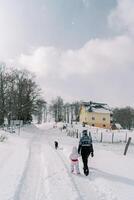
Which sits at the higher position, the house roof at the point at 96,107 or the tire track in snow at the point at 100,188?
the house roof at the point at 96,107

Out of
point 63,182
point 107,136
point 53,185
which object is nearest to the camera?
point 53,185

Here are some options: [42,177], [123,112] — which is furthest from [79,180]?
[123,112]

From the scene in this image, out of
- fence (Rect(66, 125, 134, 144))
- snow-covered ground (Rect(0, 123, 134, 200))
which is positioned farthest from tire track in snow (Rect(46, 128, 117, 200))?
fence (Rect(66, 125, 134, 144))

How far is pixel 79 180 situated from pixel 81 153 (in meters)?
2.50

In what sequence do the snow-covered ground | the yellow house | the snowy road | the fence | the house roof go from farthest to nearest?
the house roof
the yellow house
the fence
the snow-covered ground
the snowy road

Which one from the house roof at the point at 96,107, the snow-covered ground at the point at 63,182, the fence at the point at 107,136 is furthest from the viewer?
the house roof at the point at 96,107

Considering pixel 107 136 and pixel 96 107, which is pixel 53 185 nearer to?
pixel 107 136

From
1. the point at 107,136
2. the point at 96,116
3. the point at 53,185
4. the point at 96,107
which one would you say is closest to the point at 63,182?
the point at 53,185

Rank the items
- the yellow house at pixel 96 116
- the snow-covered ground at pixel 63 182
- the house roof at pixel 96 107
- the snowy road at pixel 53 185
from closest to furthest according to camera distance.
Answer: the snowy road at pixel 53 185 < the snow-covered ground at pixel 63 182 < the yellow house at pixel 96 116 < the house roof at pixel 96 107

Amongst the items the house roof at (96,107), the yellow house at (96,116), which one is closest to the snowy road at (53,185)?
the yellow house at (96,116)

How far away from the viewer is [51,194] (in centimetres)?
983

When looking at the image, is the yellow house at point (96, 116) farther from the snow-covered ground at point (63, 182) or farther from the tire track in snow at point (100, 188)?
the tire track in snow at point (100, 188)

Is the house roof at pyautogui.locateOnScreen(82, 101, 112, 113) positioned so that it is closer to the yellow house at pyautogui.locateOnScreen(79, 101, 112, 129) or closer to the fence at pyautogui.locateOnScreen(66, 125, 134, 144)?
the yellow house at pyautogui.locateOnScreen(79, 101, 112, 129)

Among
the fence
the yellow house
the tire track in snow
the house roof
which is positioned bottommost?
the tire track in snow
